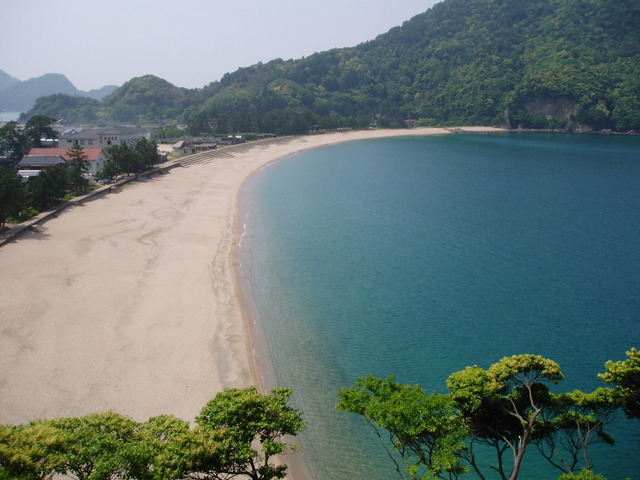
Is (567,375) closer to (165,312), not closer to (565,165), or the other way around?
(165,312)

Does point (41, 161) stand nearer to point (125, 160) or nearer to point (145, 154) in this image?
point (125, 160)

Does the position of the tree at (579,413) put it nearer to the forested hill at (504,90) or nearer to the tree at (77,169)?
the tree at (77,169)

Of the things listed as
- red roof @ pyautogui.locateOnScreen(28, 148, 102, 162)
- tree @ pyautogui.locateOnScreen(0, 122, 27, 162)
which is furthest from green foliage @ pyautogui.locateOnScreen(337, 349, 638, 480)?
tree @ pyautogui.locateOnScreen(0, 122, 27, 162)

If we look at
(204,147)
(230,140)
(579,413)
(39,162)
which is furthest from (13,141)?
(579,413)

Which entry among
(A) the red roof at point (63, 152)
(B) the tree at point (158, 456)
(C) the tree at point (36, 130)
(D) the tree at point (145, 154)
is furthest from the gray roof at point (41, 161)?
(B) the tree at point (158, 456)

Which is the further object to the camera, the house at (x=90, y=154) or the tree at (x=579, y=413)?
the house at (x=90, y=154)

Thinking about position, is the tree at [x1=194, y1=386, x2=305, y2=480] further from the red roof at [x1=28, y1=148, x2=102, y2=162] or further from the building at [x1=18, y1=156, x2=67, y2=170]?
the red roof at [x1=28, y1=148, x2=102, y2=162]

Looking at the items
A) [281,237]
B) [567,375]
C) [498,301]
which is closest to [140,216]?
[281,237]
